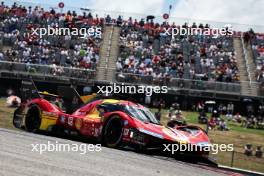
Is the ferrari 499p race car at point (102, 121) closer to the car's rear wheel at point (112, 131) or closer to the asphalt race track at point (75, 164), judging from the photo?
the car's rear wheel at point (112, 131)

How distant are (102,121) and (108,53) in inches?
893

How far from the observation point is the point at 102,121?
14.6m

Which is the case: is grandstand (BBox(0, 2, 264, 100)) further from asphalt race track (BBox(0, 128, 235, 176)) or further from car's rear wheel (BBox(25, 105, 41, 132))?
asphalt race track (BBox(0, 128, 235, 176))

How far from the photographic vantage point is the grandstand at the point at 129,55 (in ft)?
107

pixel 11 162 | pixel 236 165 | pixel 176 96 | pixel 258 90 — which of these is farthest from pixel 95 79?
pixel 11 162

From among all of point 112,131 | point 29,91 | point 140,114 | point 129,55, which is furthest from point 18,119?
point 129,55

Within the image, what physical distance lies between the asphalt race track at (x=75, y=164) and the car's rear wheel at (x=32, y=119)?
396 cm

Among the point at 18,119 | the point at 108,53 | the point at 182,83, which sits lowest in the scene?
the point at 18,119

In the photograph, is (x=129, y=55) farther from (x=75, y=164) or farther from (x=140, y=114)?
(x=75, y=164)

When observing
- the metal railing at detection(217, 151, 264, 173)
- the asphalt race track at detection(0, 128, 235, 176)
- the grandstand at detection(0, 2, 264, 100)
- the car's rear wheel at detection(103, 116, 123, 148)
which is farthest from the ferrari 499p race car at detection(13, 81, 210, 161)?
the grandstand at detection(0, 2, 264, 100)

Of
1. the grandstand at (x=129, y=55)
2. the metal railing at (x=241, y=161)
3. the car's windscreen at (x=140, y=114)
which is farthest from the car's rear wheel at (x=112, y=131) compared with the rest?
the grandstand at (x=129, y=55)

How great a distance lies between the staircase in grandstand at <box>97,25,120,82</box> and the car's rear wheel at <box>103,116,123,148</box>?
18.2m

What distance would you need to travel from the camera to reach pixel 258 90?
3347 cm

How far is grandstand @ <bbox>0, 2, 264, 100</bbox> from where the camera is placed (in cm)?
3269
